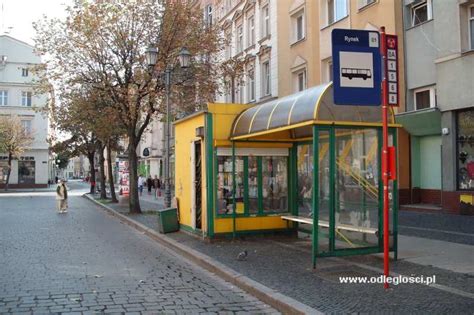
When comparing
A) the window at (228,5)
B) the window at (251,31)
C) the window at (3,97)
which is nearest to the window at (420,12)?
A: the window at (251,31)

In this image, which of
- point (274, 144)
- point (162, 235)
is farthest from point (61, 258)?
point (274, 144)

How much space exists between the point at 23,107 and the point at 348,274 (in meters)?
62.6

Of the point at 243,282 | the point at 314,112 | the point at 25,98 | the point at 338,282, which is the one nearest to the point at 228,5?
the point at 314,112

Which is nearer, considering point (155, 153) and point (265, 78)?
point (265, 78)

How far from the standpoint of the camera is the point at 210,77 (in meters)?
23.3

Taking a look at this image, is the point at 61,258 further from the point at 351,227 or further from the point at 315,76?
the point at 315,76

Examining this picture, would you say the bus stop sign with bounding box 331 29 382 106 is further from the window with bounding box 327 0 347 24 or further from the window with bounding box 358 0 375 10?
the window with bounding box 327 0 347 24

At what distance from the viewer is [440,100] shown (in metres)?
18.0

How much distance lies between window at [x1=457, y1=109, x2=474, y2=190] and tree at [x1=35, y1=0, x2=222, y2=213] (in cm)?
1065

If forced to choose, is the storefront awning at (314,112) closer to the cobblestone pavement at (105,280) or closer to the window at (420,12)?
the cobblestone pavement at (105,280)

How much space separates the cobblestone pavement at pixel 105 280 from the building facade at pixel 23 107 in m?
52.4

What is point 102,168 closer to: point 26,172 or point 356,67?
point 356,67

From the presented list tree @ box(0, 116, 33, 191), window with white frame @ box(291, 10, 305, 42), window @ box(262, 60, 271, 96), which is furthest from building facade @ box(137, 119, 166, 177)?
Answer: window with white frame @ box(291, 10, 305, 42)

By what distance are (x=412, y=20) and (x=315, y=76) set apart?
696 centimetres
